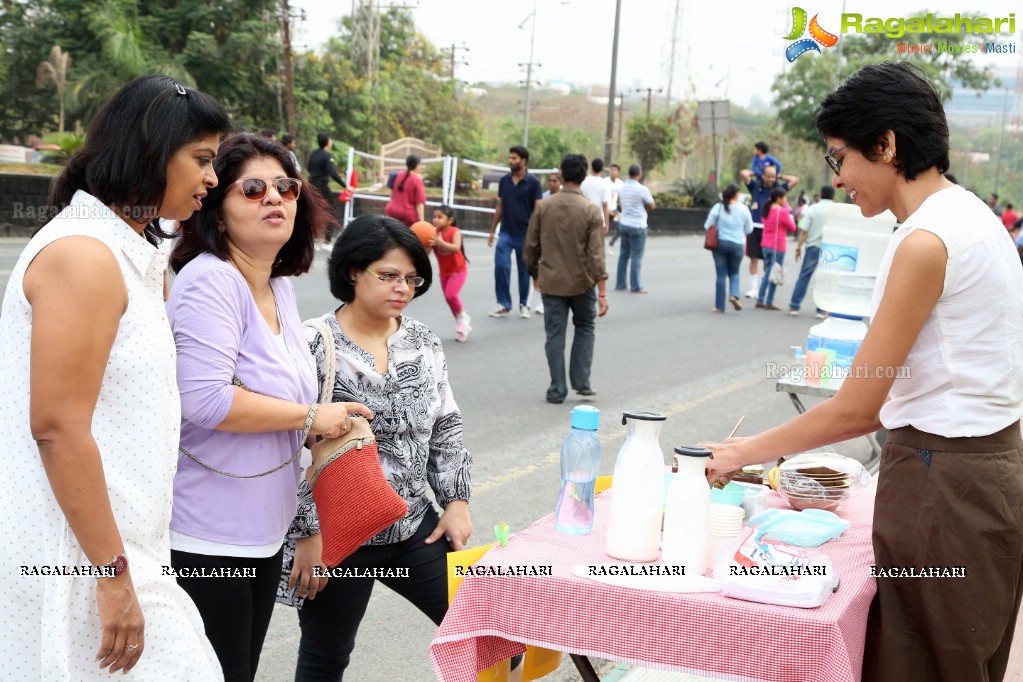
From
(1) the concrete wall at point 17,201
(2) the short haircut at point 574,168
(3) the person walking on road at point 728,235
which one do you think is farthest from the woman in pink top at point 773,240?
(1) the concrete wall at point 17,201

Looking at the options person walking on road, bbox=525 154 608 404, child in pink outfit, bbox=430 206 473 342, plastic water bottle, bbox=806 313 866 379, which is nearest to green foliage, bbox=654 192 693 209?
child in pink outfit, bbox=430 206 473 342

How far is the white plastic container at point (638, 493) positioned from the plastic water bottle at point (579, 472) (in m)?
0.14

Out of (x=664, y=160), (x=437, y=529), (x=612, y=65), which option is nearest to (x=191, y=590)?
(x=437, y=529)

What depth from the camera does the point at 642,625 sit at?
2.38m

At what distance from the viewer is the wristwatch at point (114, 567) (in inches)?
75.3

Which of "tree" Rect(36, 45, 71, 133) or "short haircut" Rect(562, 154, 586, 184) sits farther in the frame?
"tree" Rect(36, 45, 71, 133)

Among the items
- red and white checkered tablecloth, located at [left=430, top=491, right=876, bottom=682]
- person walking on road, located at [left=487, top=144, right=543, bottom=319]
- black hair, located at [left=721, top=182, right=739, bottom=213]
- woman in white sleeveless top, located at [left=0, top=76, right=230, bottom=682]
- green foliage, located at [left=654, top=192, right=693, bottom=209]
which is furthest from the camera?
green foliage, located at [left=654, top=192, right=693, bottom=209]

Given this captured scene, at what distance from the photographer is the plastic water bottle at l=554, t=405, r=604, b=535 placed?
2.65 meters

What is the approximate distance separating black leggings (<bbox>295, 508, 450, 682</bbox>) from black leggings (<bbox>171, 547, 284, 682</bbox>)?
304 millimetres

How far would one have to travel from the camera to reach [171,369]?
212cm

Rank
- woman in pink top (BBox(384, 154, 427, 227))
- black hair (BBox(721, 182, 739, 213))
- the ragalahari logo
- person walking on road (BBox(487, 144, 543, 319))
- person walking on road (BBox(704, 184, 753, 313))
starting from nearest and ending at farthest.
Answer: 1. person walking on road (BBox(487, 144, 543, 319))
2. person walking on road (BBox(704, 184, 753, 313))
3. black hair (BBox(721, 182, 739, 213))
4. woman in pink top (BBox(384, 154, 427, 227))
5. the ragalahari logo

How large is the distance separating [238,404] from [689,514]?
42.7 inches

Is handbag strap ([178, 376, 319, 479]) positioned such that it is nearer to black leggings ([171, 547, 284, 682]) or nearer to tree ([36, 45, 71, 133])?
black leggings ([171, 547, 284, 682])

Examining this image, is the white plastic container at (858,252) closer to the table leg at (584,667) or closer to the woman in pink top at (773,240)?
the table leg at (584,667)
